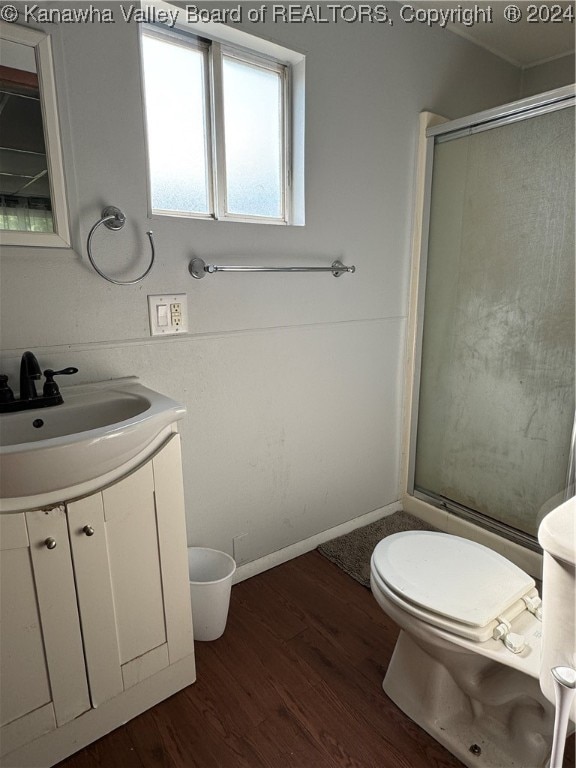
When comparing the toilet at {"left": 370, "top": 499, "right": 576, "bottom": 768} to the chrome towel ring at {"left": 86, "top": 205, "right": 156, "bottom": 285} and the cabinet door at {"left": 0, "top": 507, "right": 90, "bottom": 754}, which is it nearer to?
the cabinet door at {"left": 0, "top": 507, "right": 90, "bottom": 754}

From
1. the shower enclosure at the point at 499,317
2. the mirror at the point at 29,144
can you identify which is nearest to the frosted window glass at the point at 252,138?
the mirror at the point at 29,144

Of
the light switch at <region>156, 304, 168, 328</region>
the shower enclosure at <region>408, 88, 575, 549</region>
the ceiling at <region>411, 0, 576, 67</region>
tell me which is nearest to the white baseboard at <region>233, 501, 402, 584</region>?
the shower enclosure at <region>408, 88, 575, 549</region>

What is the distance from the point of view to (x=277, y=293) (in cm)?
177

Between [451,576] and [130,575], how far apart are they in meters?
0.84

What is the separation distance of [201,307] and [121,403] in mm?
450

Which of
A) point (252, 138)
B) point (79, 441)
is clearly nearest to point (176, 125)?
point (252, 138)

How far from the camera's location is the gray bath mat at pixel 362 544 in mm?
1941

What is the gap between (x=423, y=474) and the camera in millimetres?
2363

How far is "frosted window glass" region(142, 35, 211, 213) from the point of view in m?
1.51

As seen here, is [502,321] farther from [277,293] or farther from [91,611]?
[91,611]

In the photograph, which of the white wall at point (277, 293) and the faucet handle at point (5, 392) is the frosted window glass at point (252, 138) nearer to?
the white wall at point (277, 293)

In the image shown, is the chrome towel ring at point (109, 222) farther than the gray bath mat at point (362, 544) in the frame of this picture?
No

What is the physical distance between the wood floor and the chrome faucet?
3.10ft

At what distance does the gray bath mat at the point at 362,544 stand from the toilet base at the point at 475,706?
56cm
